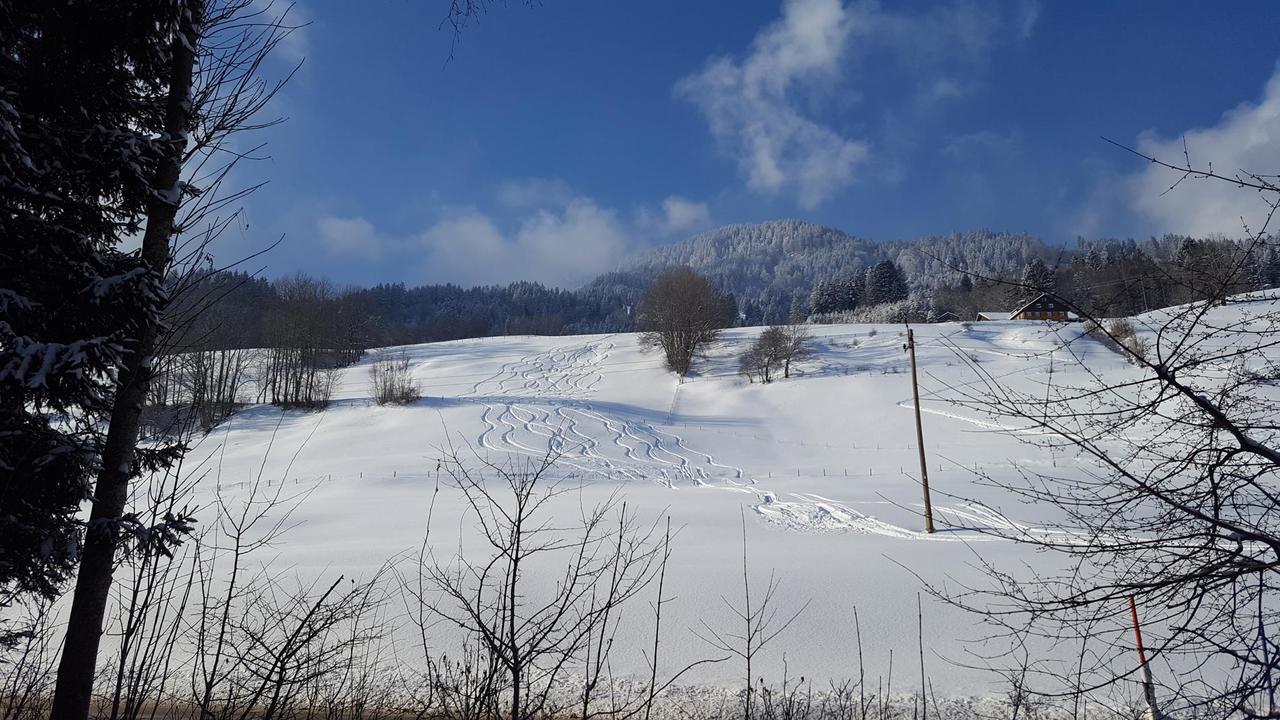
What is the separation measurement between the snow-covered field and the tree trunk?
60 cm

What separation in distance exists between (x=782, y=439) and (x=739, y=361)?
1517 centimetres

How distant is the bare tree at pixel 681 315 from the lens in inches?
1638

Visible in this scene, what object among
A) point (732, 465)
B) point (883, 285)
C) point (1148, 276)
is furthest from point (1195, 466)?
point (883, 285)

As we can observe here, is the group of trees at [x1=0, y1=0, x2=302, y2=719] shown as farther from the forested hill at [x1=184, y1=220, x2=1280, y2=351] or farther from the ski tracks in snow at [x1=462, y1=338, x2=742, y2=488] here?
the ski tracks in snow at [x1=462, y1=338, x2=742, y2=488]

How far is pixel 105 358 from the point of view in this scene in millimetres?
2908

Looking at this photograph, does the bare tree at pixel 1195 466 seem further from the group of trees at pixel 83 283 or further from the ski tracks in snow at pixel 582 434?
the ski tracks in snow at pixel 582 434

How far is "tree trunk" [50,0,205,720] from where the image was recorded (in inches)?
112

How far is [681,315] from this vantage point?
41656 millimetres

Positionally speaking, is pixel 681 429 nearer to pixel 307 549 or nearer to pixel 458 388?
pixel 458 388

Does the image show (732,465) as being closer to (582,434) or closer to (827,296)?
(582,434)

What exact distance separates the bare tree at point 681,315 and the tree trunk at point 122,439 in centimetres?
3816

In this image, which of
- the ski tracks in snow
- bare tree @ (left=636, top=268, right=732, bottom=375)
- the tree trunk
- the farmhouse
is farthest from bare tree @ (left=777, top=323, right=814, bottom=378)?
the tree trunk

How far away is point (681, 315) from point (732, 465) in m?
19.9

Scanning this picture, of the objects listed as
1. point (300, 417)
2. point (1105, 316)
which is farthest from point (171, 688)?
point (300, 417)
